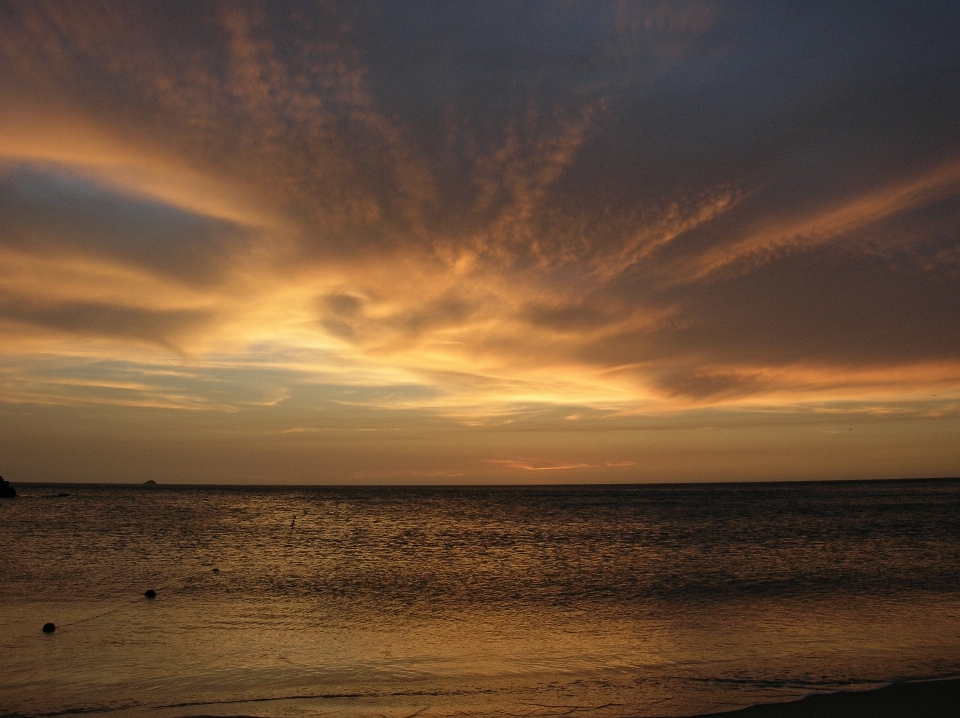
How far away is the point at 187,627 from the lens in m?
20.5

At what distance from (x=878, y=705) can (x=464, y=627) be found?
11.5m

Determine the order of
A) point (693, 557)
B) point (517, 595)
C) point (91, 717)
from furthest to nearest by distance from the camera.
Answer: point (693, 557), point (517, 595), point (91, 717)

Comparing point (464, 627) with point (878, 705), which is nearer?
point (878, 705)

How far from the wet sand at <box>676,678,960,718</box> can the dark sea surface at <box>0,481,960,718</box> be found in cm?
65

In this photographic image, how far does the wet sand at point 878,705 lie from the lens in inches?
473

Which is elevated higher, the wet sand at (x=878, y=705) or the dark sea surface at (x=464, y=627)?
the wet sand at (x=878, y=705)

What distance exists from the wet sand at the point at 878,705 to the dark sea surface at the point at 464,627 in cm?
65

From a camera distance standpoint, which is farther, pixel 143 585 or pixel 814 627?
pixel 143 585

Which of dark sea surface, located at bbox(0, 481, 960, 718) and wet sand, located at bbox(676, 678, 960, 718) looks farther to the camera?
dark sea surface, located at bbox(0, 481, 960, 718)

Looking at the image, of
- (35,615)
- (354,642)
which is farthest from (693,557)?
A: (35,615)

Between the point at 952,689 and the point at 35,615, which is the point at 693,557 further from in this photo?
the point at 35,615

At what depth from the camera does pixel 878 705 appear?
1251cm

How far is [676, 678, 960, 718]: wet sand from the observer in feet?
39.4

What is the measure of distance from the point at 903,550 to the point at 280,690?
40446 mm
